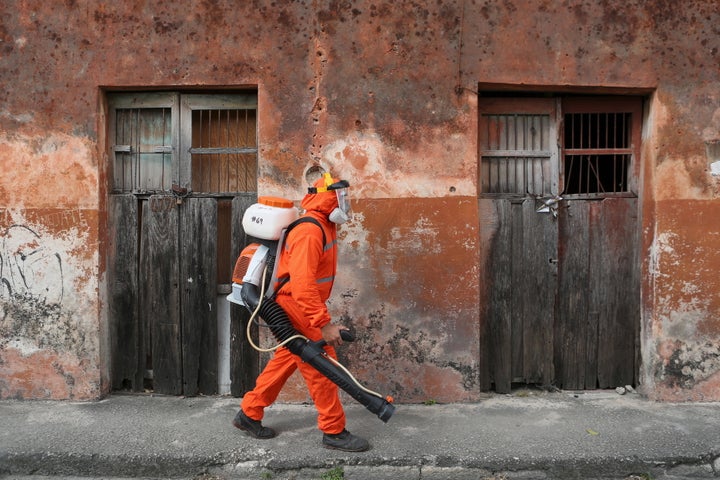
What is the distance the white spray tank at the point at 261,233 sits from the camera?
13.2 feet

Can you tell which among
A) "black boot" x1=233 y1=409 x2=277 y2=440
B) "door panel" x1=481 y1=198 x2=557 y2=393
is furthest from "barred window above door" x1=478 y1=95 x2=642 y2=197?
"black boot" x1=233 y1=409 x2=277 y2=440

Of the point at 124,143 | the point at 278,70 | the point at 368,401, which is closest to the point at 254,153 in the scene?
the point at 278,70

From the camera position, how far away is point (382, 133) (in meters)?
5.00

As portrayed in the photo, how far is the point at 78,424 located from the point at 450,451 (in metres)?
2.83

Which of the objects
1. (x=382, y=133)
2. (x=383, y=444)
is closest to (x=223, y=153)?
(x=382, y=133)

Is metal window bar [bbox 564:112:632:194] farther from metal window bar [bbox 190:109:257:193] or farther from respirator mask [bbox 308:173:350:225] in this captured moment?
metal window bar [bbox 190:109:257:193]

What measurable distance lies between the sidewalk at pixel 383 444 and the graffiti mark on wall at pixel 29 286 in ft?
Answer: 2.22

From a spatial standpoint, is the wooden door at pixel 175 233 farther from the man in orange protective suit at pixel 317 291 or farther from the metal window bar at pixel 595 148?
the metal window bar at pixel 595 148

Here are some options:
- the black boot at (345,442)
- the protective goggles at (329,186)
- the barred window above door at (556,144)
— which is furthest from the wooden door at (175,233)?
the barred window above door at (556,144)

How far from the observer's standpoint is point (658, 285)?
504cm

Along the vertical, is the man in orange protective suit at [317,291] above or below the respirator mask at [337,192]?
below

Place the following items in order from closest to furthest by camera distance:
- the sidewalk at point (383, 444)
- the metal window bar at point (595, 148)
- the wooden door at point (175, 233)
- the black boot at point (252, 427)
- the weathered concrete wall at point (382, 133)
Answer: the sidewalk at point (383, 444), the black boot at point (252, 427), the weathered concrete wall at point (382, 133), the wooden door at point (175, 233), the metal window bar at point (595, 148)

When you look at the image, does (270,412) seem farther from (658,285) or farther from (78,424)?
(658,285)

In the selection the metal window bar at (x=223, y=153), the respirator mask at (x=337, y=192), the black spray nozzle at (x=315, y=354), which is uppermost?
the metal window bar at (x=223, y=153)
